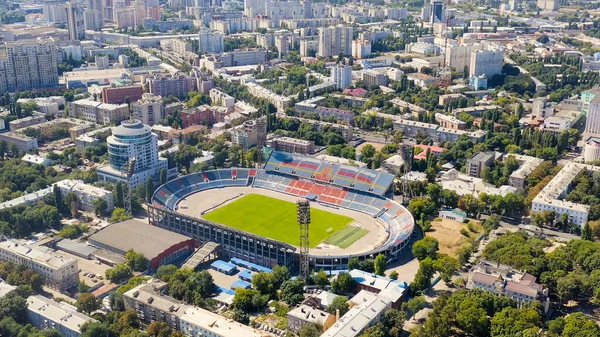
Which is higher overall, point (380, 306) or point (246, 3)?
point (246, 3)

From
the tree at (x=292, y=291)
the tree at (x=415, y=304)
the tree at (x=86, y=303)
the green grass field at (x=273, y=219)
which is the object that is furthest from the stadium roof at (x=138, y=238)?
the tree at (x=415, y=304)

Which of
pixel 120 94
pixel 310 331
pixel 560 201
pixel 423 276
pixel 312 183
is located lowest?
pixel 310 331

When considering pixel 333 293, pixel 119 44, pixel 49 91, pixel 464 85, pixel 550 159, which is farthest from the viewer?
pixel 119 44

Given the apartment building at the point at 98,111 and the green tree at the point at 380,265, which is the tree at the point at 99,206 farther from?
the apartment building at the point at 98,111

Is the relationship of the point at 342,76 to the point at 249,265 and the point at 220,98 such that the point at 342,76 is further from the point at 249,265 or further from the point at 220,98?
the point at 249,265

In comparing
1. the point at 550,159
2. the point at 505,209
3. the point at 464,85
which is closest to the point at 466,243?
the point at 505,209

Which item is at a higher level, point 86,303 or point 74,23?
point 74,23

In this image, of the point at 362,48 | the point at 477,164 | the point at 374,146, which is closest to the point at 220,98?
the point at 374,146

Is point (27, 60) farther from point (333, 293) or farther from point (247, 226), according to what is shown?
point (333, 293)
